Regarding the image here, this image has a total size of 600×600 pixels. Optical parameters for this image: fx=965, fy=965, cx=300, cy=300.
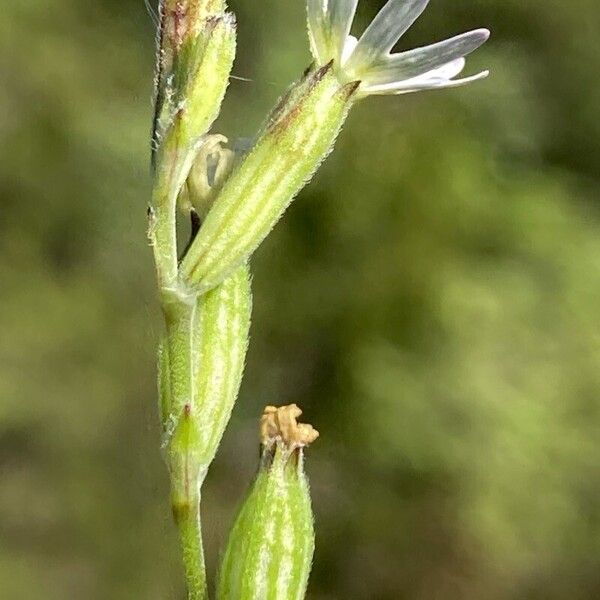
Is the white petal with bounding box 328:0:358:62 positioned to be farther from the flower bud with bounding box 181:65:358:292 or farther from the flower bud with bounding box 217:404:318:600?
the flower bud with bounding box 217:404:318:600

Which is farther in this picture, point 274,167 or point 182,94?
point 274,167

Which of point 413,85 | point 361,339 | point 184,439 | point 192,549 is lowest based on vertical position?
point 192,549

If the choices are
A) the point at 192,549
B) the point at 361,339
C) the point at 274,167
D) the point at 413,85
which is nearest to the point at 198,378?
the point at 192,549

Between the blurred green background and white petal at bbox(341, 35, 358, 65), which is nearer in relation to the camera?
white petal at bbox(341, 35, 358, 65)

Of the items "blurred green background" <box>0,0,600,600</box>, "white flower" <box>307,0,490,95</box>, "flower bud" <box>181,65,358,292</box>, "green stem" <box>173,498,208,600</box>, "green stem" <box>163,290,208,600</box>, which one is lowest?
"green stem" <box>173,498,208,600</box>

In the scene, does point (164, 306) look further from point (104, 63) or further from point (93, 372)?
point (104, 63)

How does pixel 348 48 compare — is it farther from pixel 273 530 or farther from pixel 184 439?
pixel 273 530

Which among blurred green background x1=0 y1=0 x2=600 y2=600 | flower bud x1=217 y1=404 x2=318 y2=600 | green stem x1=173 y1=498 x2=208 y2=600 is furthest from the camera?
blurred green background x1=0 y1=0 x2=600 y2=600

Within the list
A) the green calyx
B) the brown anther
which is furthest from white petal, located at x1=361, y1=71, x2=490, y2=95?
the brown anther

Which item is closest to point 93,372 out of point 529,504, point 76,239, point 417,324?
point 76,239
